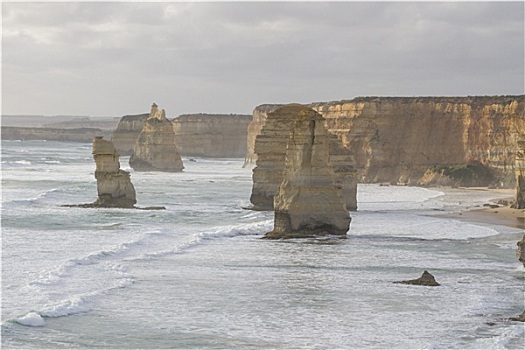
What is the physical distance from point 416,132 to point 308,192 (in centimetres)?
4151

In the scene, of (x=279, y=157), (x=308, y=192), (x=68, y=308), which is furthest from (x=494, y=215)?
(x=68, y=308)

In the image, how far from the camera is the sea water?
1600 cm

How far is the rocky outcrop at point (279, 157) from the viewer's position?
123 ft

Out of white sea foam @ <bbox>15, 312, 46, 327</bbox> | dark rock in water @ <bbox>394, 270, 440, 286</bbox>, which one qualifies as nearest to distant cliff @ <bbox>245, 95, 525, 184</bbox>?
dark rock in water @ <bbox>394, 270, 440, 286</bbox>

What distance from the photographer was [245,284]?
68.2 ft

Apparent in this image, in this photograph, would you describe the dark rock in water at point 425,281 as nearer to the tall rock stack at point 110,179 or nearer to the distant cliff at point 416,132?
the tall rock stack at point 110,179

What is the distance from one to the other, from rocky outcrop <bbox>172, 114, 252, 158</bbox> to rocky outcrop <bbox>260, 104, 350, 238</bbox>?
348 feet

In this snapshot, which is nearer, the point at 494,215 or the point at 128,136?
the point at 494,215

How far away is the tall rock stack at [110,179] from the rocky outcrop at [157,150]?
1709 inches

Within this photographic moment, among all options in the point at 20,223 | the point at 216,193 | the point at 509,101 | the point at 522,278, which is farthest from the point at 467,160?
the point at 522,278

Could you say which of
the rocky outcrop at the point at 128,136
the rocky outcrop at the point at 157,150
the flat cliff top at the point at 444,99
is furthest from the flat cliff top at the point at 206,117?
the flat cliff top at the point at 444,99

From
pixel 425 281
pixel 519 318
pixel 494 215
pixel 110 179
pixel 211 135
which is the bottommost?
pixel 519 318

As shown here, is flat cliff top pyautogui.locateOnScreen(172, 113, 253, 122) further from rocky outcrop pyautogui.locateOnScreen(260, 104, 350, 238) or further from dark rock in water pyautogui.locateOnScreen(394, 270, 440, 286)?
dark rock in water pyautogui.locateOnScreen(394, 270, 440, 286)

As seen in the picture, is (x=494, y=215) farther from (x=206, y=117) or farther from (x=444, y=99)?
(x=206, y=117)
